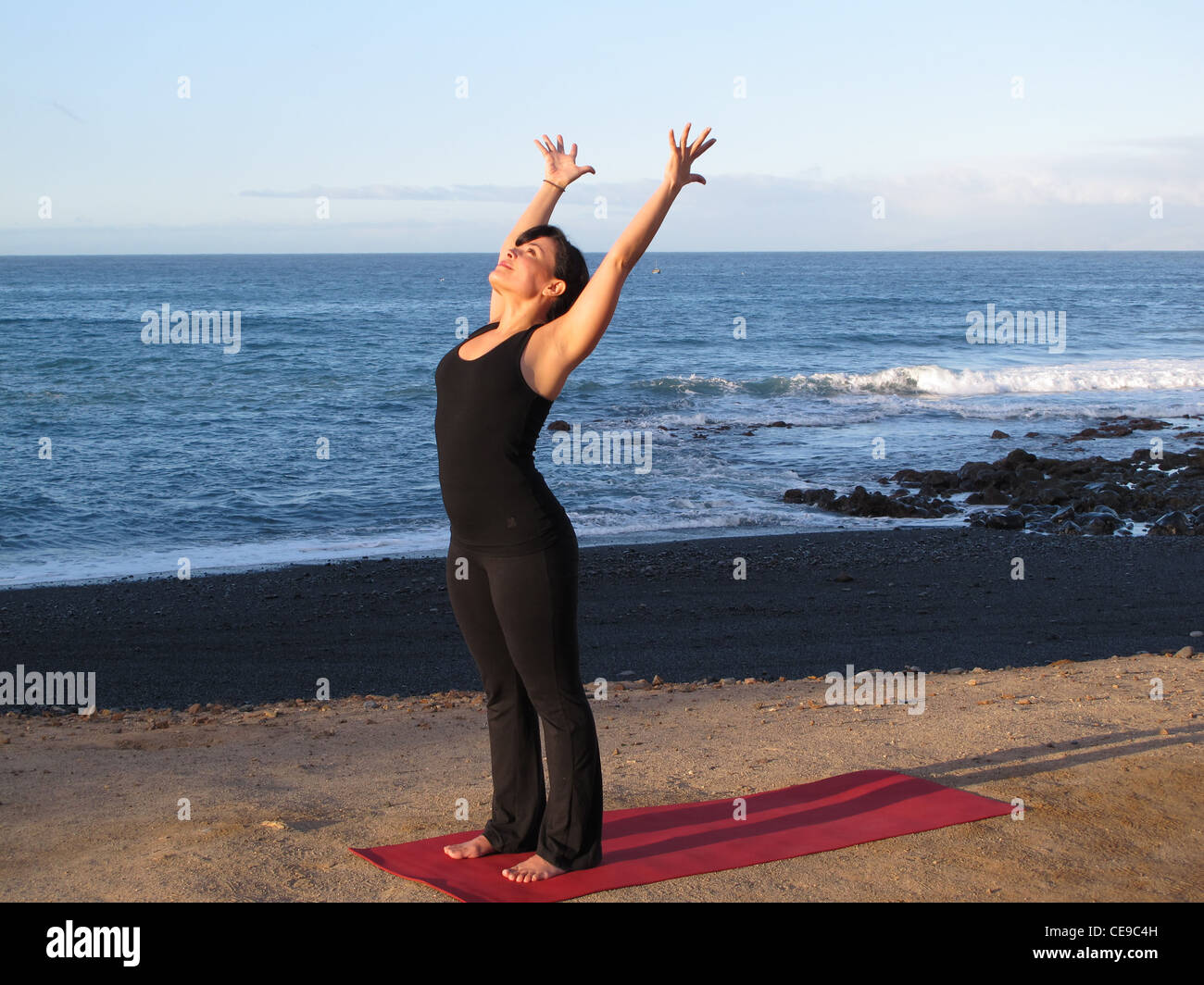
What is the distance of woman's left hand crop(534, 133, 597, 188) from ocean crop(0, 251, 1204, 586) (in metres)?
1.16

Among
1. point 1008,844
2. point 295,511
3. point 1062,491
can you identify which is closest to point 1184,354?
point 1062,491

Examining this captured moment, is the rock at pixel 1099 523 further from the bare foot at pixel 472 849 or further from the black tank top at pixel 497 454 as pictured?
the black tank top at pixel 497 454

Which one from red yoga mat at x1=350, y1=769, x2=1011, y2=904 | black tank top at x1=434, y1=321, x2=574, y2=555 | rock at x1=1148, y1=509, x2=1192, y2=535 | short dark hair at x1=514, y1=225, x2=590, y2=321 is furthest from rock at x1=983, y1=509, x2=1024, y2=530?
black tank top at x1=434, y1=321, x2=574, y2=555

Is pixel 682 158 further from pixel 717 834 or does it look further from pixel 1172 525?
pixel 1172 525

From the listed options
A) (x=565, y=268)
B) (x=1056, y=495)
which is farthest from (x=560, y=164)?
(x=1056, y=495)

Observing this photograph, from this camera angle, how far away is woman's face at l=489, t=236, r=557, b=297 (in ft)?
11.0

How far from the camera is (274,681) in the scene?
8352 mm

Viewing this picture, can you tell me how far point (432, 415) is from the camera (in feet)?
89.9

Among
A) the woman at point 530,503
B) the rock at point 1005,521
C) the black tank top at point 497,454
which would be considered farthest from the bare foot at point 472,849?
the rock at point 1005,521

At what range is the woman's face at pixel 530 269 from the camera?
11.0 feet

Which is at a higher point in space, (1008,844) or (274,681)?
(1008,844)
